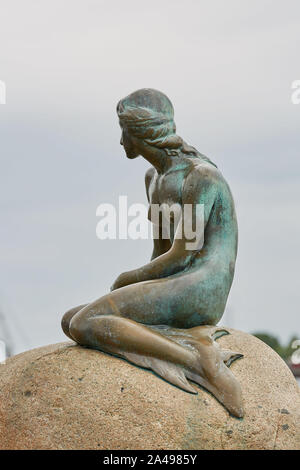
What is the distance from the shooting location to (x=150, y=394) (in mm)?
8352

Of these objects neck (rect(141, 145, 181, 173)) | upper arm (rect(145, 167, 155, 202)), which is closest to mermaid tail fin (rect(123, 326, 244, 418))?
neck (rect(141, 145, 181, 173))

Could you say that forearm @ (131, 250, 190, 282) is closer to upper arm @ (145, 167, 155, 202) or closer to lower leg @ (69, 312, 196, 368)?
lower leg @ (69, 312, 196, 368)

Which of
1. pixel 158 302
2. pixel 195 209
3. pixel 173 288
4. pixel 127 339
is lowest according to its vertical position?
pixel 127 339

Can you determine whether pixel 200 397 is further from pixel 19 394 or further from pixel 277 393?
pixel 19 394

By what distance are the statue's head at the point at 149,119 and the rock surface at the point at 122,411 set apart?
2.22m

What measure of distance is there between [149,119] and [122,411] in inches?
116

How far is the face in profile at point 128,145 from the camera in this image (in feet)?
31.3

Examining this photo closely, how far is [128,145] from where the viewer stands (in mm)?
9609

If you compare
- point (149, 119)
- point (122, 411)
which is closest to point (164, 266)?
point (149, 119)

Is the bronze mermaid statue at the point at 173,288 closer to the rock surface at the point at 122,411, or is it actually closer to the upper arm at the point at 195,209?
the upper arm at the point at 195,209

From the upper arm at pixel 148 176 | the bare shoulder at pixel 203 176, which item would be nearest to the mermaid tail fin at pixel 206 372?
the bare shoulder at pixel 203 176

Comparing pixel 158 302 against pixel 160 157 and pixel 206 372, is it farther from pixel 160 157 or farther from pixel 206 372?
pixel 160 157
